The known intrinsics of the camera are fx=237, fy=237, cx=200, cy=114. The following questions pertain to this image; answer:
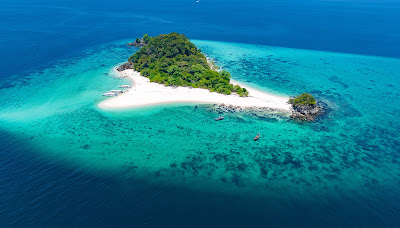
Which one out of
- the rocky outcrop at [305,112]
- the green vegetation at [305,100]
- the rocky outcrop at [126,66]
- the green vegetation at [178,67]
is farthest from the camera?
the rocky outcrop at [126,66]

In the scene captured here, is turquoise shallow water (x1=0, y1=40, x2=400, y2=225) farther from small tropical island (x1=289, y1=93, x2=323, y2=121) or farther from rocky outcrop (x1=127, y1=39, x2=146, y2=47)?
rocky outcrop (x1=127, y1=39, x2=146, y2=47)

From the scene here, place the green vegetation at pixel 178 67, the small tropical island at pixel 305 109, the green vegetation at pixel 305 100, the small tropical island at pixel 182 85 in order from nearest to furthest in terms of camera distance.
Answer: the small tropical island at pixel 305 109
the green vegetation at pixel 305 100
the small tropical island at pixel 182 85
the green vegetation at pixel 178 67

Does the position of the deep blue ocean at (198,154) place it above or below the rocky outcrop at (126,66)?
below

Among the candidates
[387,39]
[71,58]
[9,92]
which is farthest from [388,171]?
[387,39]

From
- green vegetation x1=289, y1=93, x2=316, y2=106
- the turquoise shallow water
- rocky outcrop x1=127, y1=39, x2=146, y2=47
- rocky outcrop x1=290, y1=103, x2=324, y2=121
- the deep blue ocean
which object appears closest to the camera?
the deep blue ocean

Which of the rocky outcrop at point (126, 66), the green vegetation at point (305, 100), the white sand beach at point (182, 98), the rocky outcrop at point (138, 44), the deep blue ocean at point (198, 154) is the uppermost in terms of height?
→ the rocky outcrop at point (138, 44)

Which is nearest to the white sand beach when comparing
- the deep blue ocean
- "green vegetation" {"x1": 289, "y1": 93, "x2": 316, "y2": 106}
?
"green vegetation" {"x1": 289, "y1": 93, "x2": 316, "y2": 106}

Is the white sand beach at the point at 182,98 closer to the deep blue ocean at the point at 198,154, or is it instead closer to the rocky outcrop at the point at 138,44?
→ the deep blue ocean at the point at 198,154

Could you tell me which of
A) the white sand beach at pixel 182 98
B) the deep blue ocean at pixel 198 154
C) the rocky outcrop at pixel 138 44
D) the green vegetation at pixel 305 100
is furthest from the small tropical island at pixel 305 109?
the rocky outcrop at pixel 138 44
